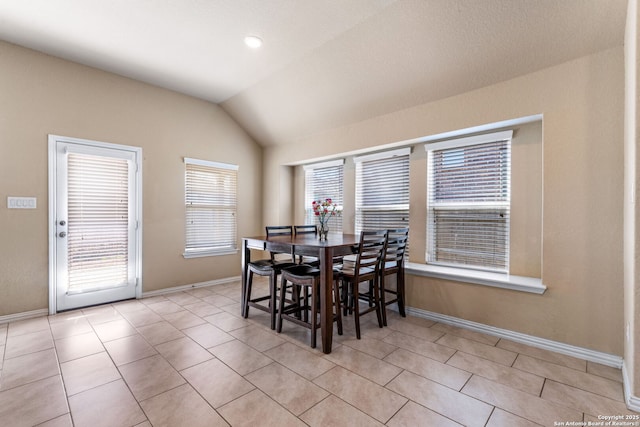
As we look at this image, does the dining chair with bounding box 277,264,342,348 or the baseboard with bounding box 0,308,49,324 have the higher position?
the dining chair with bounding box 277,264,342,348

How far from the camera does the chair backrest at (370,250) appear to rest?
281cm

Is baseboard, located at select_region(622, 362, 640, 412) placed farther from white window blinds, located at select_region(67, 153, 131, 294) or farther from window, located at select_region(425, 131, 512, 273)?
white window blinds, located at select_region(67, 153, 131, 294)

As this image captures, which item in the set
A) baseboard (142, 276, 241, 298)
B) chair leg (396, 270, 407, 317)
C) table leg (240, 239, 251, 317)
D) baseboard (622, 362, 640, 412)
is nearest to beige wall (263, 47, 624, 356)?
baseboard (622, 362, 640, 412)

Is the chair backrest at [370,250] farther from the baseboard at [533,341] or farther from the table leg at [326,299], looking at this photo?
the baseboard at [533,341]

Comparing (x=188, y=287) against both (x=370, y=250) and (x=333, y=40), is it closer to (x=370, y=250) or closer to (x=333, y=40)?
(x=370, y=250)

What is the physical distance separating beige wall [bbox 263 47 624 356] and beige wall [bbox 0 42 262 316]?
3.71 meters

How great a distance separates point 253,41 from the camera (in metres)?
3.09

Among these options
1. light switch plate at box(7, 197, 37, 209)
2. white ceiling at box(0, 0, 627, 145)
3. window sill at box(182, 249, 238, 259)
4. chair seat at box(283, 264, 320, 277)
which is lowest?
window sill at box(182, 249, 238, 259)

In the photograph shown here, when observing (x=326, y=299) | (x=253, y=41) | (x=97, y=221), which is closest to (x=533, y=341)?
(x=326, y=299)

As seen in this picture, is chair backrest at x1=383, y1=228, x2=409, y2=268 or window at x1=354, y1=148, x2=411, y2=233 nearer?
chair backrest at x1=383, y1=228, x2=409, y2=268

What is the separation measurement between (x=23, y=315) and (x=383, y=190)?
14.7 feet

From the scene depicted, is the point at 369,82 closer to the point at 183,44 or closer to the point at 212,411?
the point at 183,44

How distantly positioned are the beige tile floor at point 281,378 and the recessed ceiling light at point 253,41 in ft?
9.81

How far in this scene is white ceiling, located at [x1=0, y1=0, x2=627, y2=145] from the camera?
236 centimetres
